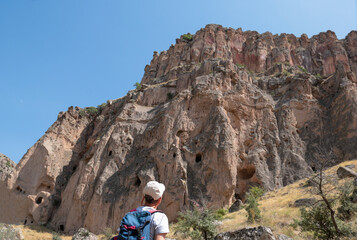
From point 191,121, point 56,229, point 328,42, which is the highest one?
point 328,42

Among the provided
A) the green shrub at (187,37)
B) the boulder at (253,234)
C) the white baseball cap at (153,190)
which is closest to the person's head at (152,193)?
the white baseball cap at (153,190)

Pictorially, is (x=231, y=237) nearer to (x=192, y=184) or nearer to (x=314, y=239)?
(x=314, y=239)

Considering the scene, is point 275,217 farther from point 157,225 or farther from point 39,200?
point 39,200

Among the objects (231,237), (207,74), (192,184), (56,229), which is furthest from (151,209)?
(207,74)

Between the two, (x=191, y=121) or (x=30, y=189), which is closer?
(x=191, y=121)

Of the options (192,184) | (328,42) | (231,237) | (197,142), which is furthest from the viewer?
(328,42)

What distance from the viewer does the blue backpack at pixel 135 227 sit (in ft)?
10.2

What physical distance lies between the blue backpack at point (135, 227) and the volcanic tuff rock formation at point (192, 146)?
21.5 metres

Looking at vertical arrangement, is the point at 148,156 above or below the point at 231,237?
above

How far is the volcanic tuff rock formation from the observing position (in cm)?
2680

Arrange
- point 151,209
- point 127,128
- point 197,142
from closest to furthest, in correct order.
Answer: point 151,209, point 197,142, point 127,128

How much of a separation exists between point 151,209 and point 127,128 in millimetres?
30730

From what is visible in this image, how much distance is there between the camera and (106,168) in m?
30.0

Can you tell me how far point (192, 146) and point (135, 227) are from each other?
25.9 metres
